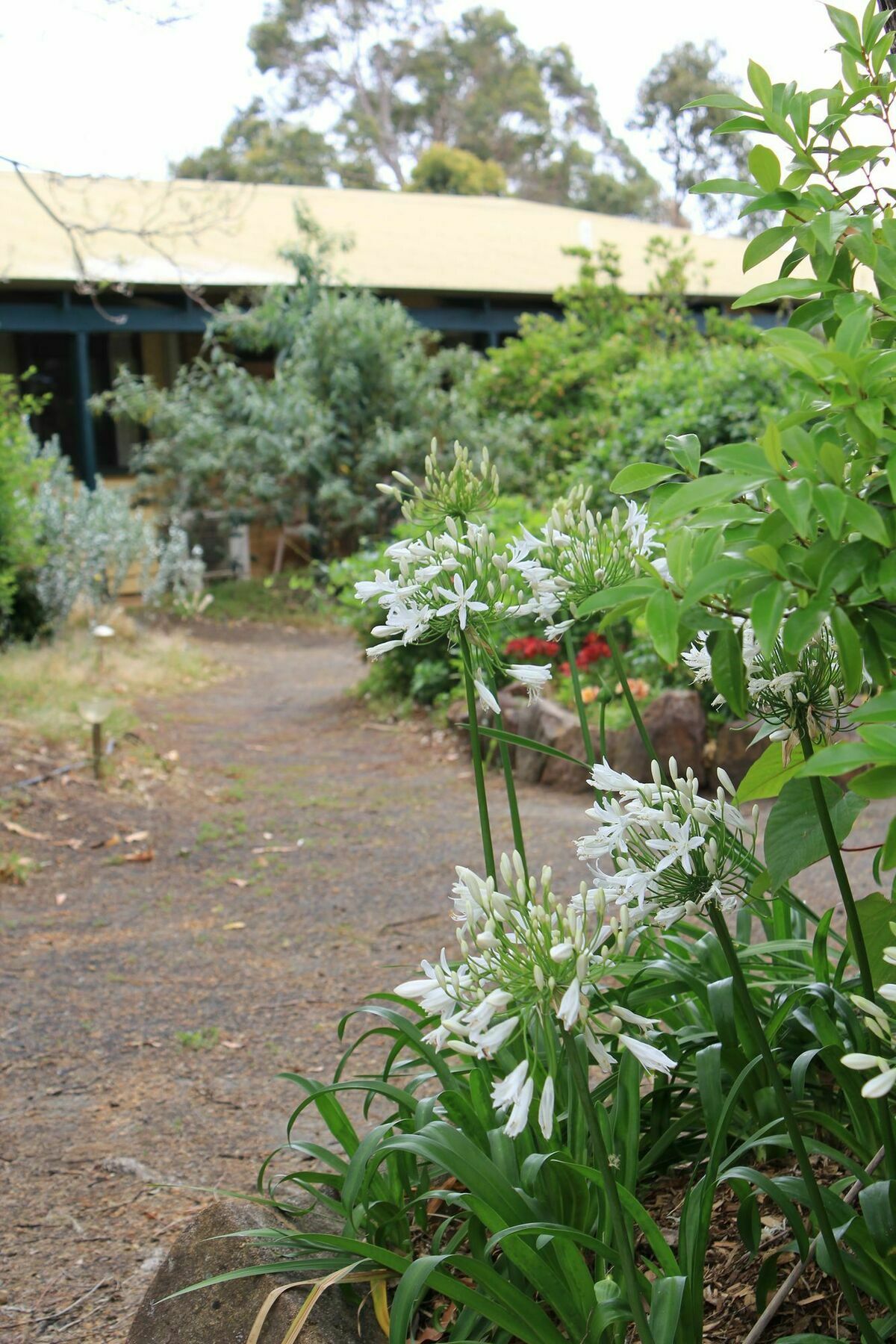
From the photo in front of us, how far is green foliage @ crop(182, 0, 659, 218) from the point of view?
43375 mm

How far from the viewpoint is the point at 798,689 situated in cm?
161

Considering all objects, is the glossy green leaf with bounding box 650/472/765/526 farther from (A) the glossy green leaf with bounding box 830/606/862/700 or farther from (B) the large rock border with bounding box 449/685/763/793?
(B) the large rock border with bounding box 449/685/763/793

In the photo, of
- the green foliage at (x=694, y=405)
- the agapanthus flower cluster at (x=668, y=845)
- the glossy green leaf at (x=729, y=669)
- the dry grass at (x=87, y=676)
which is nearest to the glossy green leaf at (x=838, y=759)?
the glossy green leaf at (x=729, y=669)

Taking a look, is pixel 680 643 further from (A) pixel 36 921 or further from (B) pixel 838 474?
(A) pixel 36 921

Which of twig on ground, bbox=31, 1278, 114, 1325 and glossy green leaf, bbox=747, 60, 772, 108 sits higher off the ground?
glossy green leaf, bbox=747, 60, 772, 108

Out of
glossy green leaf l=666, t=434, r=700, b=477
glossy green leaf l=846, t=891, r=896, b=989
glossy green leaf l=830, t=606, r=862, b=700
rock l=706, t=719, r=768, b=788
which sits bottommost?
rock l=706, t=719, r=768, b=788

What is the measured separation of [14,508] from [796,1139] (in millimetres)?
9906

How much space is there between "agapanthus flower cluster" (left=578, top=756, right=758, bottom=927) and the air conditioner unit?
55.2 ft

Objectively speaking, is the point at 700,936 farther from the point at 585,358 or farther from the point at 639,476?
the point at 585,358

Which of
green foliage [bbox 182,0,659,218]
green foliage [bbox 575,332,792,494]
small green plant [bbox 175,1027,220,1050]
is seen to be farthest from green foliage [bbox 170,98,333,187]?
small green plant [bbox 175,1027,220,1050]

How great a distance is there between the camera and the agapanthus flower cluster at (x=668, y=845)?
5.05 ft

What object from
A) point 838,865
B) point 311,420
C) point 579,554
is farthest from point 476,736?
point 311,420

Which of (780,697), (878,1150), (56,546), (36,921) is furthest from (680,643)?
(56,546)

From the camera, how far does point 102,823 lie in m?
7.25
